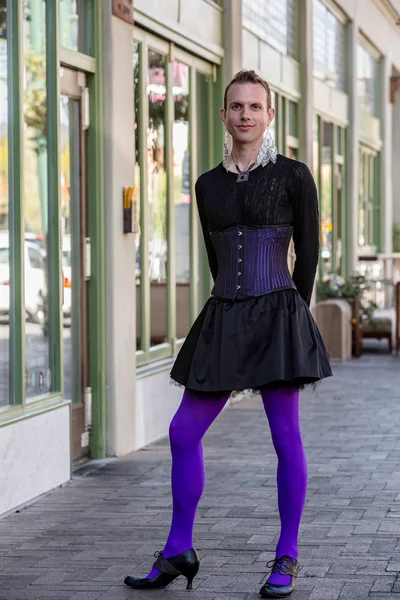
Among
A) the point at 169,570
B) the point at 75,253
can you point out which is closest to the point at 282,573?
the point at 169,570

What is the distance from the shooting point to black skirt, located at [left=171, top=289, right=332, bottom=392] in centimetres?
468

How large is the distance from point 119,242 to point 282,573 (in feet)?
12.1

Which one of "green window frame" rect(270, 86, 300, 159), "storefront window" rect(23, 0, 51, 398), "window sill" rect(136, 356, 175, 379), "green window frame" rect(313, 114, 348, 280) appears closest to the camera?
"storefront window" rect(23, 0, 51, 398)

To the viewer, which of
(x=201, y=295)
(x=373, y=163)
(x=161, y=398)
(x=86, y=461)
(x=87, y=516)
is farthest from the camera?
(x=373, y=163)

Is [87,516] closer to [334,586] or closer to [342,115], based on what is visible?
[334,586]

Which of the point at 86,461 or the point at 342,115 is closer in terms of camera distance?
the point at 86,461

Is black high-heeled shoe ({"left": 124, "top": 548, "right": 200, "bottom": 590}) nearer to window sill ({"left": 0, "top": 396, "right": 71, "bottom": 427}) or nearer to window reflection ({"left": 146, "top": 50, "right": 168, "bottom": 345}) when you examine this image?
window sill ({"left": 0, "top": 396, "right": 71, "bottom": 427})

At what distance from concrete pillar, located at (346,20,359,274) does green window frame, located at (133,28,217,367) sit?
7622 mm

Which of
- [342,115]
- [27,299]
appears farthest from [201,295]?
[342,115]

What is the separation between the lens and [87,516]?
6.30m

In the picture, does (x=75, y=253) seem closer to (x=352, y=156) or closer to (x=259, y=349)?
(x=259, y=349)

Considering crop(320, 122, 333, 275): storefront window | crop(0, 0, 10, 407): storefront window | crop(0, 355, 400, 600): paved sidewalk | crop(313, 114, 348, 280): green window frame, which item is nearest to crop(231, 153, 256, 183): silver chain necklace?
crop(0, 355, 400, 600): paved sidewalk

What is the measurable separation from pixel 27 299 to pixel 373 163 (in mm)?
16005

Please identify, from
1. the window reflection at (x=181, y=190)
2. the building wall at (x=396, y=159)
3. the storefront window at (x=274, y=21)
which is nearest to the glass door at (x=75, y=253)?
the window reflection at (x=181, y=190)
